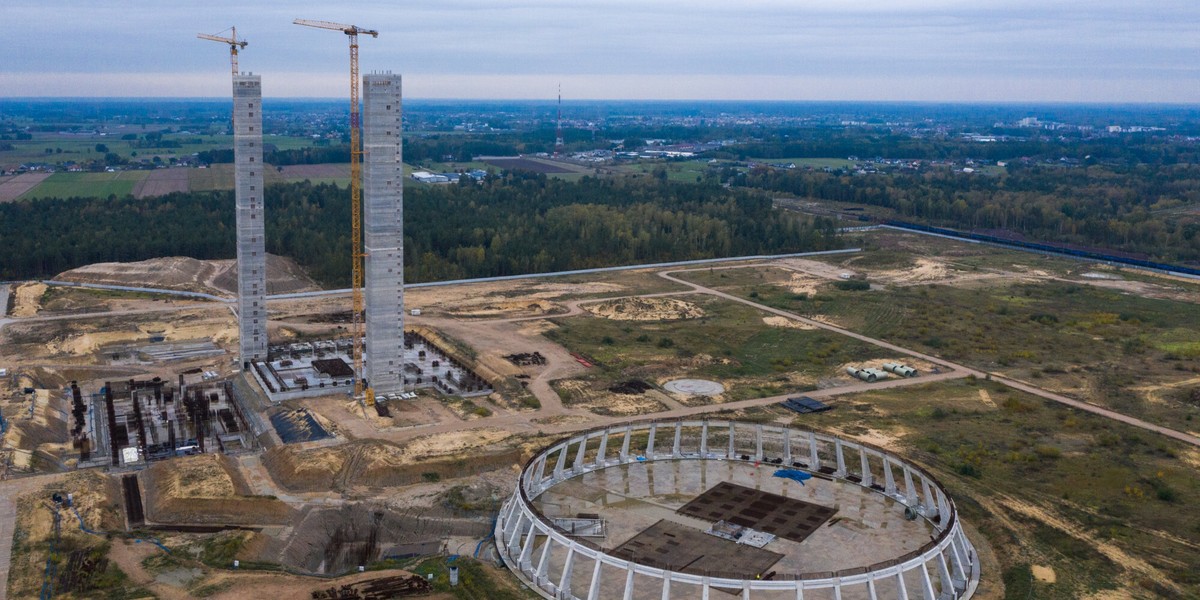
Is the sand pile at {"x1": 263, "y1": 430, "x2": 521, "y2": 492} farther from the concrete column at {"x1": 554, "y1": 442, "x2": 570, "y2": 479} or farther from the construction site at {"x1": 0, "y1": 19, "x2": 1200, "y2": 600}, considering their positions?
the concrete column at {"x1": 554, "y1": 442, "x2": 570, "y2": 479}

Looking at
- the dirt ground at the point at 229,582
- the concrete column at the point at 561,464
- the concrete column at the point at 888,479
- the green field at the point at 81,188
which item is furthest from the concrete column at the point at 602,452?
A: the green field at the point at 81,188

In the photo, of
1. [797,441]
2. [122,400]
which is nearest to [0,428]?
[122,400]

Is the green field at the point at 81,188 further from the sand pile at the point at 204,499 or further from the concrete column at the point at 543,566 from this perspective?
the concrete column at the point at 543,566

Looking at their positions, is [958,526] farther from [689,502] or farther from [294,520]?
[294,520]

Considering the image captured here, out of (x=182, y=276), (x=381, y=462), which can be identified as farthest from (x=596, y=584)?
(x=182, y=276)

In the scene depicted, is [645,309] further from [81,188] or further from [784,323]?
[81,188]

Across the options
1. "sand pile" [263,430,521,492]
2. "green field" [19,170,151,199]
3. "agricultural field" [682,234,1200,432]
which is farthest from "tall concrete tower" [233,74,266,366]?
"green field" [19,170,151,199]
